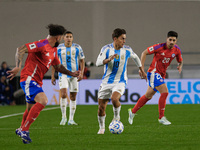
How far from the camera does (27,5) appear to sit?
2470 centimetres

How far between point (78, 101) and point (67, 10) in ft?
29.2

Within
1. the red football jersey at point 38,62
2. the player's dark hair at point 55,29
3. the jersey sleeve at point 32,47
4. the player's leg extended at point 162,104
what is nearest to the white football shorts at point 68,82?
the player's leg extended at point 162,104

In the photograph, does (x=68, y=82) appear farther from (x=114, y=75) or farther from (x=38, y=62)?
(x=38, y=62)

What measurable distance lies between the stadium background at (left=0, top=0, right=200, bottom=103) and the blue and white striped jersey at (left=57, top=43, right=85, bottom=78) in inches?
571

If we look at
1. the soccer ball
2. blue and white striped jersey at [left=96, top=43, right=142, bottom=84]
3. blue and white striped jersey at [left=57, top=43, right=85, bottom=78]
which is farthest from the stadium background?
the soccer ball

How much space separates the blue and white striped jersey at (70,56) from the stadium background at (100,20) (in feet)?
47.6

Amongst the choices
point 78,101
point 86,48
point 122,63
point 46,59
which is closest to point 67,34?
point 122,63

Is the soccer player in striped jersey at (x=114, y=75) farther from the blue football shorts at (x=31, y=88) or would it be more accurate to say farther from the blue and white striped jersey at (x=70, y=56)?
the blue and white striped jersey at (x=70, y=56)

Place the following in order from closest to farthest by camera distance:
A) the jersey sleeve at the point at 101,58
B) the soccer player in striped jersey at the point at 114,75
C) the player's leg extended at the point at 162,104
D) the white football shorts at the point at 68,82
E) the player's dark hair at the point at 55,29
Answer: the player's dark hair at the point at 55,29 → the jersey sleeve at the point at 101,58 → the soccer player in striped jersey at the point at 114,75 → the player's leg extended at the point at 162,104 → the white football shorts at the point at 68,82

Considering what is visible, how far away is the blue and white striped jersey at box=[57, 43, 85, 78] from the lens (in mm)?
9653

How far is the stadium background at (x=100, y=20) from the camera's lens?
2439cm

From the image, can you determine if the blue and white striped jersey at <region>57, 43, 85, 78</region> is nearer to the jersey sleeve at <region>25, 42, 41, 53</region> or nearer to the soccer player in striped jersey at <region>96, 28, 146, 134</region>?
the soccer player in striped jersey at <region>96, 28, 146, 134</region>

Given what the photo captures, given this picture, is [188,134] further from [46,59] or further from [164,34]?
[164,34]

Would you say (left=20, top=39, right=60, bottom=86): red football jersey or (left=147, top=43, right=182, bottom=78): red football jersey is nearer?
(left=20, top=39, right=60, bottom=86): red football jersey
